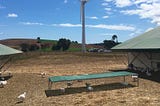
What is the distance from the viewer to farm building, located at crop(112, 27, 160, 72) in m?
20.2

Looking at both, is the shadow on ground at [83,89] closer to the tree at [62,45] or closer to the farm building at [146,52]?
the farm building at [146,52]

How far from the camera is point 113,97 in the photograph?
41.7ft

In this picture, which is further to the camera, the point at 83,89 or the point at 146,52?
the point at 146,52

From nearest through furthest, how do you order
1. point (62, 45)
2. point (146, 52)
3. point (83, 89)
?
point (83, 89) < point (146, 52) < point (62, 45)

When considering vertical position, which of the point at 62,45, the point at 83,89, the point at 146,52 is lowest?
the point at 83,89

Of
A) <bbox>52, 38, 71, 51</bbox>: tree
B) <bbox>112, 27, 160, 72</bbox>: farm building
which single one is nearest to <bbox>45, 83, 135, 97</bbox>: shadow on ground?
<bbox>112, 27, 160, 72</bbox>: farm building

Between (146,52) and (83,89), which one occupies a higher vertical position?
(146,52)

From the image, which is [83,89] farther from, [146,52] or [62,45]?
[62,45]

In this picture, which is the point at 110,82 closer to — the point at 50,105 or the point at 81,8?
the point at 50,105

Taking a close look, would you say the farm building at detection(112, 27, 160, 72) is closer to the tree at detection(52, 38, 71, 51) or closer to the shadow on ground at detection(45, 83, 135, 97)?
the shadow on ground at detection(45, 83, 135, 97)

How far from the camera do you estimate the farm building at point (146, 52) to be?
793 inches

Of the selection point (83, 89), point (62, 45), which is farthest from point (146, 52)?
point (62, 45)

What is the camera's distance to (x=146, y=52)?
2356 centimetres

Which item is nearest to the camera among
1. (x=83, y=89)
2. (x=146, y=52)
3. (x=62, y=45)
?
(x=83, y=89)
